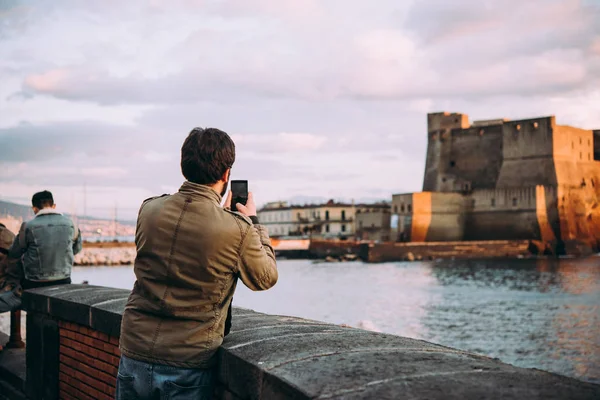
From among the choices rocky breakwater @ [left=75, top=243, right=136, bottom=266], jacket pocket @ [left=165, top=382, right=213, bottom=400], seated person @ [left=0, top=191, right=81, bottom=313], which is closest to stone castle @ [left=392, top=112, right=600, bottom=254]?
rocky breakwater @ [left=75, top=243, right=136, bottom=266]

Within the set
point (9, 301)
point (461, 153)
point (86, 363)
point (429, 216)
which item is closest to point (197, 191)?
point (86, 363)

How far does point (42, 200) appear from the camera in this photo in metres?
5.01

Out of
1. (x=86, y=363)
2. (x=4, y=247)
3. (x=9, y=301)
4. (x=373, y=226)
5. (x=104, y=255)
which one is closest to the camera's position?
(x=86, y=363)

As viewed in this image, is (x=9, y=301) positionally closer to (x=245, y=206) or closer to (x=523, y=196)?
(x=245, y=206)

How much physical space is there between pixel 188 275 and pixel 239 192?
455mm

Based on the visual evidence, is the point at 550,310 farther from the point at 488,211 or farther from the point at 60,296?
the point at 488,211

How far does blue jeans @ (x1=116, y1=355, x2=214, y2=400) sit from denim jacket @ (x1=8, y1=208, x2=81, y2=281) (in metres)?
2.79

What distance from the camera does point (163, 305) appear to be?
2.30 meters

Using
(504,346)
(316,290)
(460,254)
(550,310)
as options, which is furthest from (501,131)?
(504,346)

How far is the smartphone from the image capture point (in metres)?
2.62

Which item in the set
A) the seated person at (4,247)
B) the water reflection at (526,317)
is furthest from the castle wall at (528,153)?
the seated person at (4,247)

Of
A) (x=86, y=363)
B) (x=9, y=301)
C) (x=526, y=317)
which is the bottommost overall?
(x=526, y=317)

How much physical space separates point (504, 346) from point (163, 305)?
616 inches

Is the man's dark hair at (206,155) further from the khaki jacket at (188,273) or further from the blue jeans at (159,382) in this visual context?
the blue jeans at (159,382)
